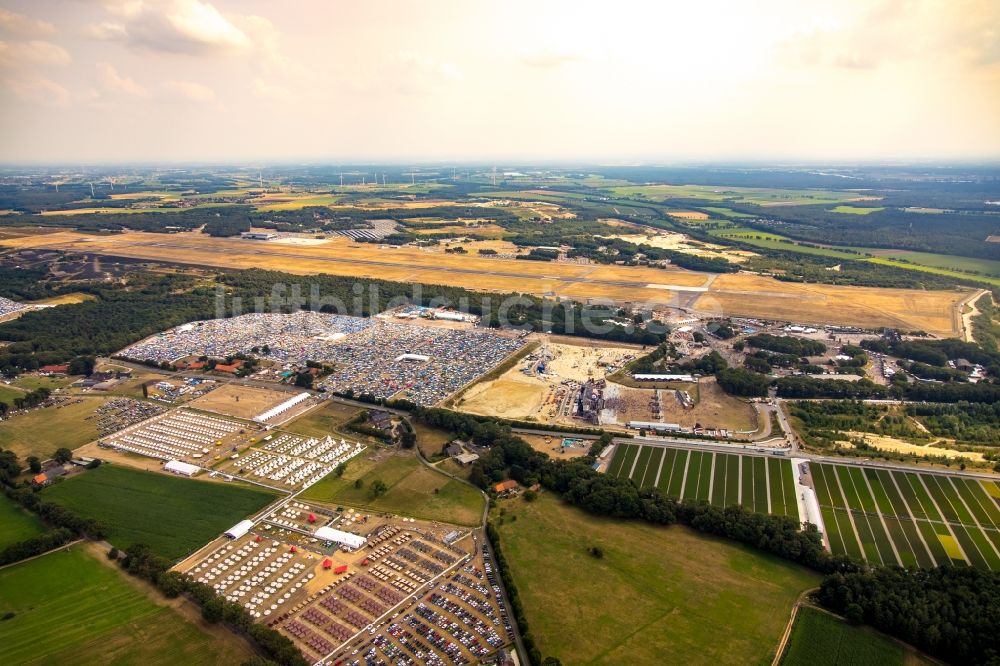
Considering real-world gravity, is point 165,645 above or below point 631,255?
below

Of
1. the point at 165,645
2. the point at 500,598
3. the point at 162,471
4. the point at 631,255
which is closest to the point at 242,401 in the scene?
the point at 162,471

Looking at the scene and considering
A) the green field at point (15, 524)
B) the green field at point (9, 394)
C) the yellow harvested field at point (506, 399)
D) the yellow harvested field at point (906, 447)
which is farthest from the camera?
the green field at point (9, 394)

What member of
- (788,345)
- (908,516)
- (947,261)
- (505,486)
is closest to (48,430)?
(505,486)

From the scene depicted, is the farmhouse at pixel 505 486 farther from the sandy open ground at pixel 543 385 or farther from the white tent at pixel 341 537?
the sandy open ground at pixel 543 385

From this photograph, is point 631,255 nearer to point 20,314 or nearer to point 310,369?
point 310,369

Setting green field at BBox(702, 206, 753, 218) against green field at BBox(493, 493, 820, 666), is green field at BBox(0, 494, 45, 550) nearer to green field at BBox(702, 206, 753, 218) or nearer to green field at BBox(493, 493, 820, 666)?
green field at BBox(493, 493, 820, 666)

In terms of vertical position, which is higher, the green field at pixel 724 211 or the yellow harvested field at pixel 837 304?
the green field at pixel 724 211

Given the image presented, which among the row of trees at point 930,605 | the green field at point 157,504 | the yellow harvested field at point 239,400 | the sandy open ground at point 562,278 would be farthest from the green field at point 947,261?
the green field at point 157,504
